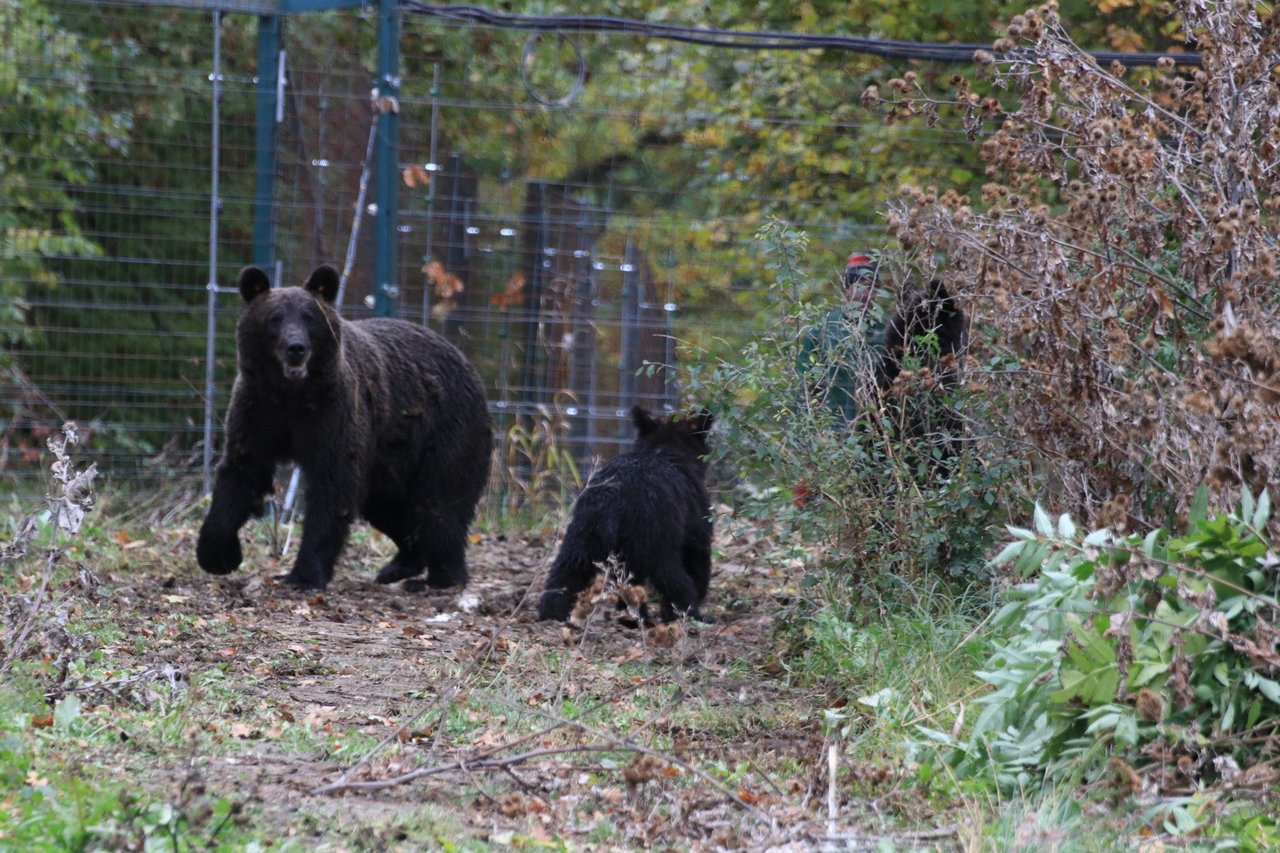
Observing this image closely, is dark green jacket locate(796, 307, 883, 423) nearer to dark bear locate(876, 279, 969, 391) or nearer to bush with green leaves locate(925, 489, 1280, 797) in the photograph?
dark bear locate(876, 279, 969, 391)

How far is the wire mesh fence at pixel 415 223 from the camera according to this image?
1145 cm

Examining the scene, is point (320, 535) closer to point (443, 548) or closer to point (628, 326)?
point (443, 548)

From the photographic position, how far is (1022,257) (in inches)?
→ 216

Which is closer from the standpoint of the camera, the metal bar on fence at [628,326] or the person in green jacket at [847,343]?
the person in green jacket at [847,343]

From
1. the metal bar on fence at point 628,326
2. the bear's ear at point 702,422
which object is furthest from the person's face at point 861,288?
the metal bar on fence at point 628,326

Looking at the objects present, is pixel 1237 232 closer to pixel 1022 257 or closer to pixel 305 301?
pixel 1022 257

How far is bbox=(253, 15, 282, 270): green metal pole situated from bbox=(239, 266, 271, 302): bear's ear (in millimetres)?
2839

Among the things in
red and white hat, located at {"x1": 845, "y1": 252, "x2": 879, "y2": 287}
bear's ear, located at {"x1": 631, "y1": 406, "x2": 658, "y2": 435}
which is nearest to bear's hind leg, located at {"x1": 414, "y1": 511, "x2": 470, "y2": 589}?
bear's ear, located at {"x1": 631, "y1": 406, "x2": 658, "y2": 435}

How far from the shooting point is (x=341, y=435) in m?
8.15

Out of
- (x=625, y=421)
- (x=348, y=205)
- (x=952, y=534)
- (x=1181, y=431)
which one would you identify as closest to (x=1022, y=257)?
(x=1181, y=431)

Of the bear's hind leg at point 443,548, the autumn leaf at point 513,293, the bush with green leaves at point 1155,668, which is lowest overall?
the bear's hind leg at point 443,548

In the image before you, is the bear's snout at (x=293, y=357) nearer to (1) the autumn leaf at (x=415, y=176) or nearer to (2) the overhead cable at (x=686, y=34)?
(1) the autumn leaf at (x=415, y=176)

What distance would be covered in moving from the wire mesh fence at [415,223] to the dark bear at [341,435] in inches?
79.5

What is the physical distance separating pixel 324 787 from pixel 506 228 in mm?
8219
